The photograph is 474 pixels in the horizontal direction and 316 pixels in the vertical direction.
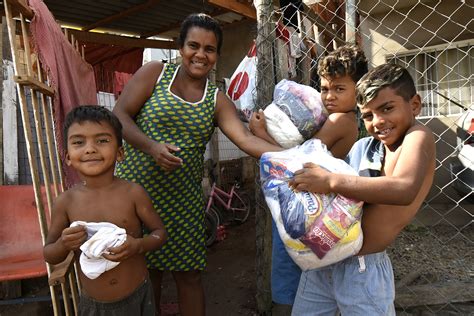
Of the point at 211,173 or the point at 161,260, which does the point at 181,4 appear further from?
the point at 161,260

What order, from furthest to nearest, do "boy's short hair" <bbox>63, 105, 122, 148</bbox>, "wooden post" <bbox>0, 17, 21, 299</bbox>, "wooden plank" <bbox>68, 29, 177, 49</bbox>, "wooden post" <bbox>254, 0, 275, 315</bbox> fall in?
1. "wooden plank" <bbox>68, 29, 177, 49</bbox>
2. "wooden post" <bbox>0, 17, 21, 299</bbox>
3. "wooden post" <bbox>254, 0, 275, 315</bbox>
4. "boy's short hair" <bbox>63, 105, 122, 148</bbox>

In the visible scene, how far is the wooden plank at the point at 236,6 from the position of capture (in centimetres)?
458

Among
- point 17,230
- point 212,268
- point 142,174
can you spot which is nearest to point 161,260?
point 142,174

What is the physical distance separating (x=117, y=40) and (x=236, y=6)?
1827 millimetres

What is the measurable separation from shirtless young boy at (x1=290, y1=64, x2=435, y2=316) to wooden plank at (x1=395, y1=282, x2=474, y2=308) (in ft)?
4.45

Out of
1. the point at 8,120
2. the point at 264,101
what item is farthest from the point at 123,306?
the point at 8,120

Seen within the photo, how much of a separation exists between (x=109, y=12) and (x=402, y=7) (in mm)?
4176

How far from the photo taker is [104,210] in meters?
1.67

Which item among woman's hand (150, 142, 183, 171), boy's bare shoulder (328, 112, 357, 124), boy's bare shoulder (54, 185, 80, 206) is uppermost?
boy's bare shoulder (328, 112, 357, 124)

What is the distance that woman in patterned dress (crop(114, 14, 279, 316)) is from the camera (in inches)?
75.2

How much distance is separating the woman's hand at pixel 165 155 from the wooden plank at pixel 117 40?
12.1 feet

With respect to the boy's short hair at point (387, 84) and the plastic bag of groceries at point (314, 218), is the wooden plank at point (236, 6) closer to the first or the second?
the boy's short hair at point (387, 84)

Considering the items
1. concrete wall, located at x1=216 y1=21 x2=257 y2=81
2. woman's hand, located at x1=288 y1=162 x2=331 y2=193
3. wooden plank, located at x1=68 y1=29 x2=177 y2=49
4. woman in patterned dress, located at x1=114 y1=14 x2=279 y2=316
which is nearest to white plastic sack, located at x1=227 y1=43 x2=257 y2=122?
woman in patterned dress, located at x1=114 y1=14 x2=279 y2=316

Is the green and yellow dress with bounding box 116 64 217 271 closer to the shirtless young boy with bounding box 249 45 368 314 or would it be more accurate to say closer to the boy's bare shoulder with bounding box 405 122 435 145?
the shirtless young boy with bounding box 249 45 368 314
